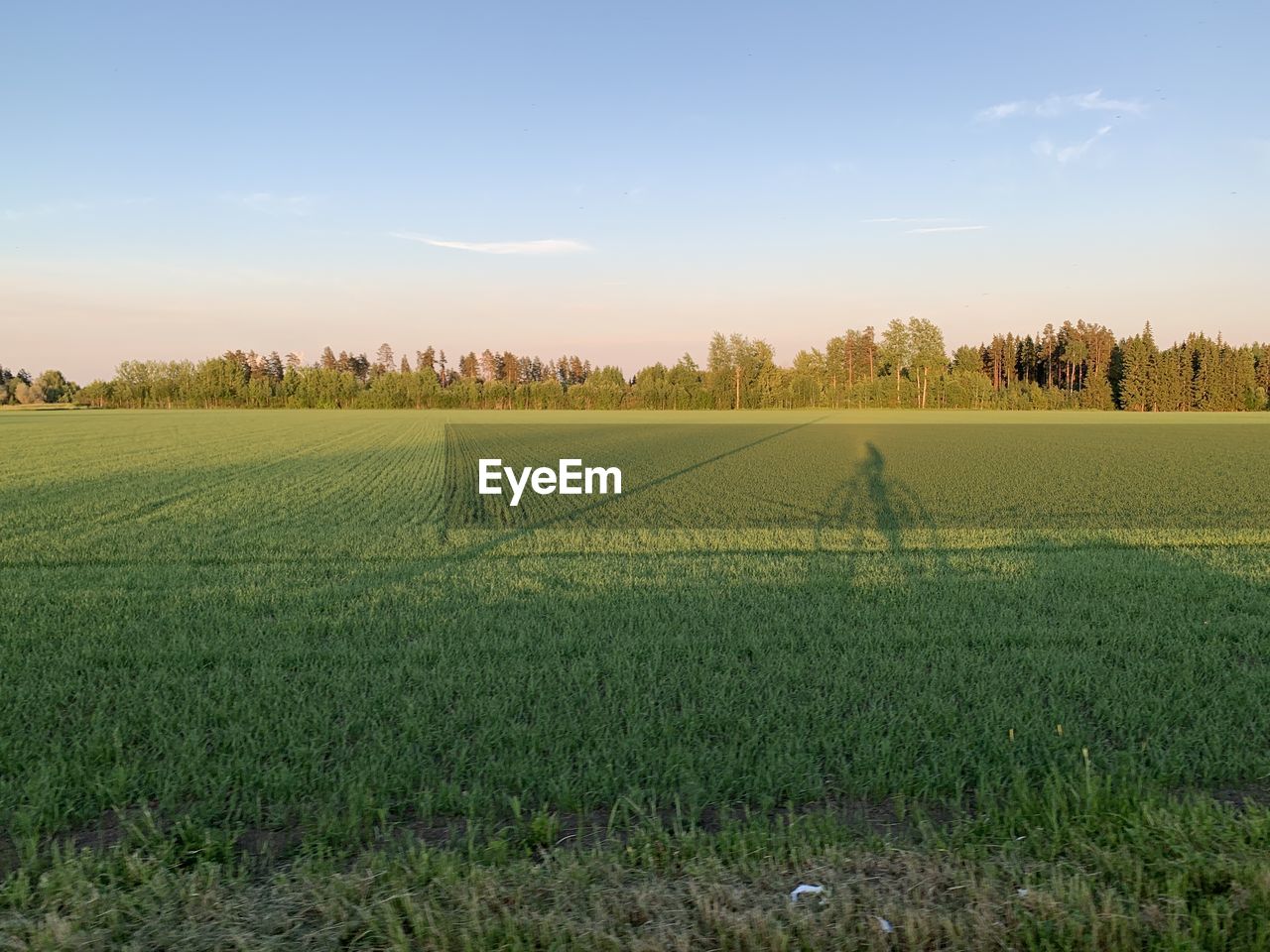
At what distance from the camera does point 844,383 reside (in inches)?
5448

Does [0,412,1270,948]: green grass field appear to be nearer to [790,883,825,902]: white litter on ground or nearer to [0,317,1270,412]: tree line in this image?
[790,883,825,902]: white litter on ground

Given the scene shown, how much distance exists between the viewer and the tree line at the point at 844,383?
109000 millimetres

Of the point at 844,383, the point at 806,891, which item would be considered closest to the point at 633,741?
the point at 806,891

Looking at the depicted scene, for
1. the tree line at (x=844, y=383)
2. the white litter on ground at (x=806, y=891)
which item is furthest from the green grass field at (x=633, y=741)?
the tree line at (x=844, y=383)

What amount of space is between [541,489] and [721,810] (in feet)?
58.8

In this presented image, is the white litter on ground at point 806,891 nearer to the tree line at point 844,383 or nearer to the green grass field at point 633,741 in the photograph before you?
Result: the green grass field at point 633,741

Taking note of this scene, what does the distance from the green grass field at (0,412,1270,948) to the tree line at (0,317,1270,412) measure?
108894mm

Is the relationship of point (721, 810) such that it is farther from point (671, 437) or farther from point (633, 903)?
point (671, 437)

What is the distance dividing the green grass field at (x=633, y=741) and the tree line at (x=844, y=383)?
357ft

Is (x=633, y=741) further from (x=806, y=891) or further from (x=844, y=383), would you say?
(x=844, y=383)

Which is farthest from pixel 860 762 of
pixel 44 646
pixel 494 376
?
pixel 494 376

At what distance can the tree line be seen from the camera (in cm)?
10900

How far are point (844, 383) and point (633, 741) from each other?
138571mm

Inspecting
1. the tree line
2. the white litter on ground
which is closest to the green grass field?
the white litter on ground
